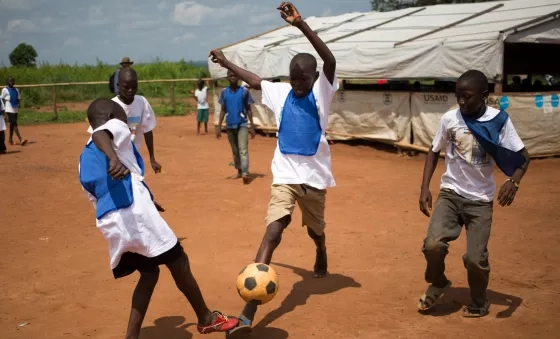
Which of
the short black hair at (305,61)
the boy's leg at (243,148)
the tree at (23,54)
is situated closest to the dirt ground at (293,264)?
the boy's leg at (243,148)

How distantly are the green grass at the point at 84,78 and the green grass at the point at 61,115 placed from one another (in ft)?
7.82

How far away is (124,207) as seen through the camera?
3.72 metres

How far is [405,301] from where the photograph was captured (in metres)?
5.08

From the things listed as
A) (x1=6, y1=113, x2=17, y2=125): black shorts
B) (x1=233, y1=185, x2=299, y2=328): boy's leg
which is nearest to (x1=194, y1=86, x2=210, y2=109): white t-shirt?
(x1=6, y1=113, x2=17, y2=125): black shorts

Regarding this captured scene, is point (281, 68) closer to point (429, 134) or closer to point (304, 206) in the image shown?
point (429, 134)

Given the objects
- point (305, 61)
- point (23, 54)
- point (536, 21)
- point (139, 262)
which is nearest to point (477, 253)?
point (305, 61)

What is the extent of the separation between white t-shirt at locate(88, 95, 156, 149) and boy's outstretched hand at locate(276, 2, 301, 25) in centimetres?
257

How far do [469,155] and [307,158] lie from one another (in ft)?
4.14

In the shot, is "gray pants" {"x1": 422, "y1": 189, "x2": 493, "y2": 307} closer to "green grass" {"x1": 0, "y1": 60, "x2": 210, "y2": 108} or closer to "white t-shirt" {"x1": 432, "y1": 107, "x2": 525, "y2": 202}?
"white t-shirt" {"x1": 432, "y1": 107, "x2": 525, "y2": 202}

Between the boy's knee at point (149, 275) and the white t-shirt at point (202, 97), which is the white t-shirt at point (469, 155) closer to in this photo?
the boy's knee at point (149, 275)

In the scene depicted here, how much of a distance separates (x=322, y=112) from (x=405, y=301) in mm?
1765

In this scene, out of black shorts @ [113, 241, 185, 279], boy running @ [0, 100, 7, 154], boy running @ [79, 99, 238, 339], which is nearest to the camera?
boy running @ [79, 99, 238, 339]

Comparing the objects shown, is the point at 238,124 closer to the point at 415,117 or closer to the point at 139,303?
the point at 415,117

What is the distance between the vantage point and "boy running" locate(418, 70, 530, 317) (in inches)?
178
